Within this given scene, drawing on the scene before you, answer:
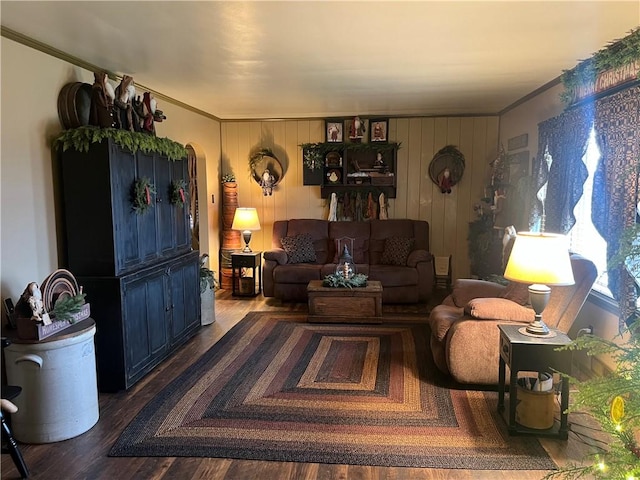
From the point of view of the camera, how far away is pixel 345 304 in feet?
16.1

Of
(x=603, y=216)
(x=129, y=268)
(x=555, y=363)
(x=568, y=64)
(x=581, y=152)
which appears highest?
(x=568, y=64)

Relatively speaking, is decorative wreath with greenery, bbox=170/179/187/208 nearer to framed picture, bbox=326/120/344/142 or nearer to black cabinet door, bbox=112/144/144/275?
black cabinet door, bbox=112/144/144/275

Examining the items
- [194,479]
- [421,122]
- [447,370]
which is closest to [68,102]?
[194,479]

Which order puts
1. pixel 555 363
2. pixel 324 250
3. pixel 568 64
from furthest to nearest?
pixel 324 250
pixel 568 64
pixel 555 363

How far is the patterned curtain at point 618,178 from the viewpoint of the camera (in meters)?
2.82

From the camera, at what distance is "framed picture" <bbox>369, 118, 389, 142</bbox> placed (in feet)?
20.9

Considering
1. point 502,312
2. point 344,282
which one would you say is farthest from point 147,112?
point 502,312

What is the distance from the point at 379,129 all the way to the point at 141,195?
3886 mm

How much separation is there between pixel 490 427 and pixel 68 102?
12.1ft

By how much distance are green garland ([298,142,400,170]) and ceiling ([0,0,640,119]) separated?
58.2 inches

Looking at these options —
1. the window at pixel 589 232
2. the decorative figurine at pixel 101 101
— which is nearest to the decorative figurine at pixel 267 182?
the decorative figurine at pixel 101 101

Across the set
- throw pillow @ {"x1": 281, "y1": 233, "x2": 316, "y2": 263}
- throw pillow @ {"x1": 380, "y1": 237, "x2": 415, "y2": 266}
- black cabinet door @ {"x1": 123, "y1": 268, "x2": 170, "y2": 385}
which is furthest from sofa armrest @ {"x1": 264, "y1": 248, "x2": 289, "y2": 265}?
black cabinet door @ {"x1": 123, "y1": 268, "x2": 170, "y2": 385}

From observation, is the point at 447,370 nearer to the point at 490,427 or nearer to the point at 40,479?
the point at 490,427

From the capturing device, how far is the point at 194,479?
2.32 metres
